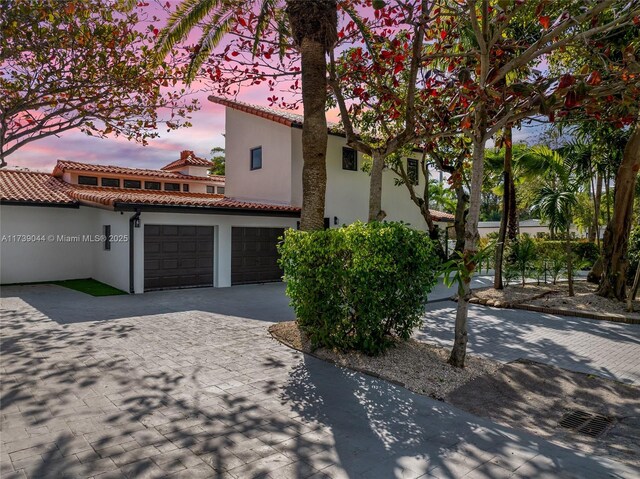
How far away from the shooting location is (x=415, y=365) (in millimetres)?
6578

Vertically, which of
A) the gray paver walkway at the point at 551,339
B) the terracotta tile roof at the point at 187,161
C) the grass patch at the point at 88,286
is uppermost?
the terracotta tile roof at the point at 187,161

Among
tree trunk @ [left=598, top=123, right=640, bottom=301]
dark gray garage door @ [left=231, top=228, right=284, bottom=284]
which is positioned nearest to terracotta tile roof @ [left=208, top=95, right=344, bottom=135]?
dark gray garage door @ [left=231, top=228, right=284, bottom=284]

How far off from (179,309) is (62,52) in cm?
712

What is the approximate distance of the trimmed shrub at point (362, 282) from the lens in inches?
253

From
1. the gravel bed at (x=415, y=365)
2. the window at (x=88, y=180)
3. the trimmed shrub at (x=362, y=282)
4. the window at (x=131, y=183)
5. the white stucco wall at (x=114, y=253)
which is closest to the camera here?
the gravel bed at (x=415, y=365)

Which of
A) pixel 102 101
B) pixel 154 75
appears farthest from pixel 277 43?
pixel 102 101

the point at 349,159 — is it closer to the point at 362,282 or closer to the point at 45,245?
the point at 45,245

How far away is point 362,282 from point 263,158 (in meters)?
13.4

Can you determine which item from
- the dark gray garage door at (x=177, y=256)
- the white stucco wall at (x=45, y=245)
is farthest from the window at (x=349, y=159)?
the white stucco wall at (x=45, y=245)

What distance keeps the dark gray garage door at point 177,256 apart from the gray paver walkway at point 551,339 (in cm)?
818

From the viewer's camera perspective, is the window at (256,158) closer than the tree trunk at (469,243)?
No

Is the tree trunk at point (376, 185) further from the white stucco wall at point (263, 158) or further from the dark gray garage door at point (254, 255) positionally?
the white stucco wall at point (263, 158)

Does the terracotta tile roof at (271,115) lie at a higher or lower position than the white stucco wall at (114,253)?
higher

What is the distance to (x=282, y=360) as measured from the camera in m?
6.80
